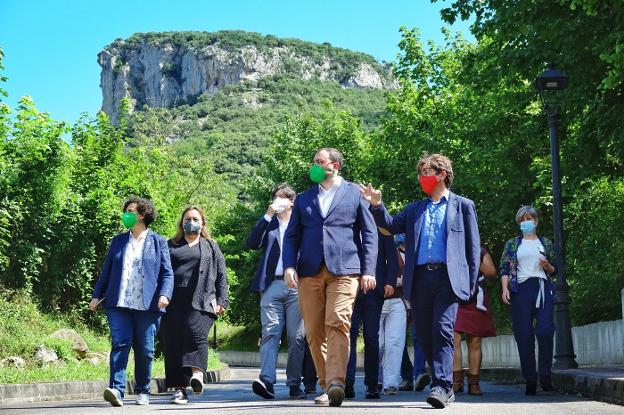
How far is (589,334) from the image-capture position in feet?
58.3

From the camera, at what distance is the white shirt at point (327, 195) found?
8938 millimetres

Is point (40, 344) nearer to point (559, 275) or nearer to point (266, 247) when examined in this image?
point (266, 247)

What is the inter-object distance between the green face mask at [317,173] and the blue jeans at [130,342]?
98.9 inches

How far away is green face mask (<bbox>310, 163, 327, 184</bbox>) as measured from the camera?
28.7ft

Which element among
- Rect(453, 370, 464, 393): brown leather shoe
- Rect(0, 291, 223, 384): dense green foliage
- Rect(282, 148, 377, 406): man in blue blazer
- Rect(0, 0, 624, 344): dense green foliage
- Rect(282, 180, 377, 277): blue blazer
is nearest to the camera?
Rect(282, 148, 377, 406): man in blue blazer

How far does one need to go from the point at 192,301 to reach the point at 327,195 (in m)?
2.55

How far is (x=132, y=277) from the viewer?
33.0 feet

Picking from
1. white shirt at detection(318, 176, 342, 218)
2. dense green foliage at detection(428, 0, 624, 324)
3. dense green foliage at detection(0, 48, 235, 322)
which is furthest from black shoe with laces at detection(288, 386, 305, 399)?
dense green foliage at detection(0, 48, 235, 322)

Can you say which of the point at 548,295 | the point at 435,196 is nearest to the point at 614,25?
the point at 548,295

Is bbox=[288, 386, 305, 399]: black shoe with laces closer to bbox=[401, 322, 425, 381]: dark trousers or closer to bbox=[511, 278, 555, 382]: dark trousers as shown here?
bbox=[401, 322, 425, 381]: dark trousers

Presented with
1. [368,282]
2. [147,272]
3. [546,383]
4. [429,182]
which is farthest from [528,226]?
[147,272]

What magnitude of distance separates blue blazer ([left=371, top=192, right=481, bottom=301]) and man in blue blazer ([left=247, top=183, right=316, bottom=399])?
2.08 meters

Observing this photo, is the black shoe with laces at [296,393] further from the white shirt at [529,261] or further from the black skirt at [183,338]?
the white shirt at [529,261]

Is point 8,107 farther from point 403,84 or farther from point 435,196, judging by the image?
point 403,84
